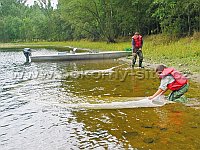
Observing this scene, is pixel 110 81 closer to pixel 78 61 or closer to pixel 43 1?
pixel 78 61

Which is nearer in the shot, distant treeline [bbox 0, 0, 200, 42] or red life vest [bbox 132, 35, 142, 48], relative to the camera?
red life vest [bbox 132, 35, 142, 48]

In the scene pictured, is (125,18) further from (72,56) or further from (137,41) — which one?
(137,41)

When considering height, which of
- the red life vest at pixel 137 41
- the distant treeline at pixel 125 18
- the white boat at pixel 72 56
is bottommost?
the white boat at pixel 72 56

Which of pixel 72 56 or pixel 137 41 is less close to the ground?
pixel 137 41

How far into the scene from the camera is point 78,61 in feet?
86.6

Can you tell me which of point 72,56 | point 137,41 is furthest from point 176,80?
point 72,56

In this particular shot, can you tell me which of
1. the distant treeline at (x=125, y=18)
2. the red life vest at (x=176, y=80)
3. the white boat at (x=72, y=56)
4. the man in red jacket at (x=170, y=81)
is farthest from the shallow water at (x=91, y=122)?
the distant treeline at (x=125, y=18)

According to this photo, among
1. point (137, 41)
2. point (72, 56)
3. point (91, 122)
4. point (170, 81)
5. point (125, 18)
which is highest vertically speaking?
point (125, 18)

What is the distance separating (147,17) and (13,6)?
300 ft

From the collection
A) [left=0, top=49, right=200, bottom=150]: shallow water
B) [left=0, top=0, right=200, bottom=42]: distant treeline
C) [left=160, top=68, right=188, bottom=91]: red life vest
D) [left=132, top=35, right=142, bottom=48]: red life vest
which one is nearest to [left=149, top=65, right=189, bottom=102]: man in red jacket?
[left=160, top=68, right=188, bottom=91]: red life vest

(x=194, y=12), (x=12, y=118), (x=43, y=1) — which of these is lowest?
(x=12, y=118)

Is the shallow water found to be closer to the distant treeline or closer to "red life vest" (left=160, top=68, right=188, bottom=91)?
"red life vest" (left=160, top=68, right=188, bottom=91)

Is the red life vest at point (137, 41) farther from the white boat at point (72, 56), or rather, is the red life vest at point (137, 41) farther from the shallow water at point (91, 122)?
the white boat at point (72, 56)

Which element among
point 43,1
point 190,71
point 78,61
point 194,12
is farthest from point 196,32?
point 43,1
